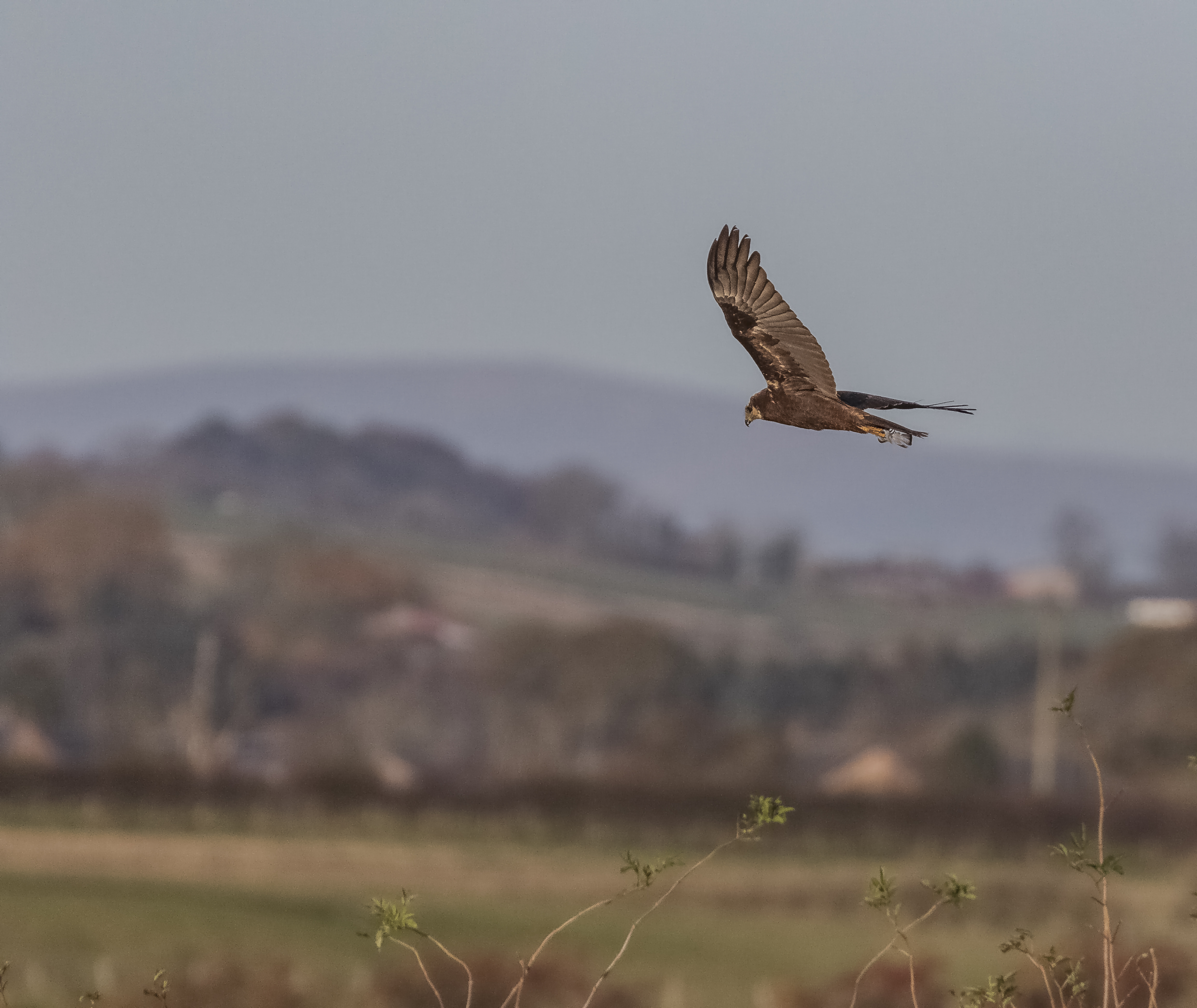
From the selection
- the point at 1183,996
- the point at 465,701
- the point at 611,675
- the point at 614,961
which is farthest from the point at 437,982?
the point at 465,701

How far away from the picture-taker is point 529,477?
16625cm

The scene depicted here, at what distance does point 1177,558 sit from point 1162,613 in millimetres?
40885

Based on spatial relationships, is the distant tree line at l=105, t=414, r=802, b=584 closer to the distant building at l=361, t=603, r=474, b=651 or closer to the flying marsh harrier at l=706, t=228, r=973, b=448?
the distant building at l=361, t=603, r=474, b=651

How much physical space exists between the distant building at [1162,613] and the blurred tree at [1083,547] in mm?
6565

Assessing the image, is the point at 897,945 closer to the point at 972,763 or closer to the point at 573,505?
the point at 972,763

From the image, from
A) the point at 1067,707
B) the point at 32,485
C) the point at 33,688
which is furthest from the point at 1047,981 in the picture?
the point at 32,485

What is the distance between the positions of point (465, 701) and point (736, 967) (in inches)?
2247

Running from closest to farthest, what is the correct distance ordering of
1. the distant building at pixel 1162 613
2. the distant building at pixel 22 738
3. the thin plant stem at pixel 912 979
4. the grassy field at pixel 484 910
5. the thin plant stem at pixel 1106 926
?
the thin plant stem at pixel 912 979, the thin plant stem at pixel 1106 926, the grassy field at pixel 484 910, the distant building at pixel 22 738, the distant building at pixel 1162 613

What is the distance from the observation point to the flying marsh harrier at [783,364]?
3.98m

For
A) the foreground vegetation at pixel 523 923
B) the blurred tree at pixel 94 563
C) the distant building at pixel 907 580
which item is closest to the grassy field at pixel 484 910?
the foreground vegetation at pixel 523 923

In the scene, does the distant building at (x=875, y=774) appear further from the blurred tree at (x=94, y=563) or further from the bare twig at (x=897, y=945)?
the bare twig at (x=897, y=945)

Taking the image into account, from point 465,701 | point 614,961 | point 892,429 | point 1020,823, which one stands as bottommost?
point 465,701

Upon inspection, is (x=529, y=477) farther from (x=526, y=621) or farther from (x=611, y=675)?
(x=611, y=675)

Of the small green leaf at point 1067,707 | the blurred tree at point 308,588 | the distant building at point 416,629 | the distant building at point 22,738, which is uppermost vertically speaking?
the small green leaf at point 1067,707
